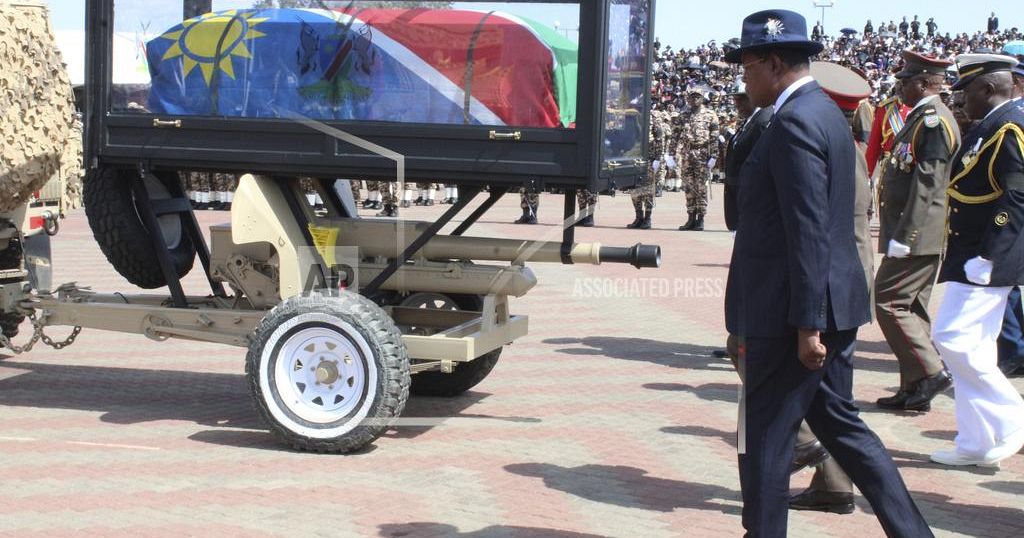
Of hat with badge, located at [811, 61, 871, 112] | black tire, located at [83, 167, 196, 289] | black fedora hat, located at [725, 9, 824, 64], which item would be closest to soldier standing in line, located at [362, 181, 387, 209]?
black tire, located at [83, 167, 196, 289]

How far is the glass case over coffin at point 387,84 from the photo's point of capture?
675cm

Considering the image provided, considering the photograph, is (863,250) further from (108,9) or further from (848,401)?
(108,9)

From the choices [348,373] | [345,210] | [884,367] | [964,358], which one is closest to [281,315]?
[348,373]

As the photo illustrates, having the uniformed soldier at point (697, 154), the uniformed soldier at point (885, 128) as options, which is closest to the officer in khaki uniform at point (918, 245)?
the uniformed soldier at point (885, 128)

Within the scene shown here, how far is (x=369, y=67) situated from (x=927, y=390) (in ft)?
12.9

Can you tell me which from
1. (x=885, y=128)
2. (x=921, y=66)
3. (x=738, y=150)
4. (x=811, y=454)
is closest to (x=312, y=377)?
(x=738, y=150)

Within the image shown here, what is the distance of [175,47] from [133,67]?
30 cm

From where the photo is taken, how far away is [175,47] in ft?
24.2

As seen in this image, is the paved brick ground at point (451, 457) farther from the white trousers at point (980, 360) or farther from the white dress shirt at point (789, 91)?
the white dress shirt at point (789, 91)

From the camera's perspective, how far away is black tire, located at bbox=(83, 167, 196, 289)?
7.74m

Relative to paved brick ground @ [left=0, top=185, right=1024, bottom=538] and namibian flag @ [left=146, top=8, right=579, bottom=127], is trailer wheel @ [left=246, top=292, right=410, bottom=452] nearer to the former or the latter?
paved brick ground @ [left=0, top=185, right=1024, bottom=538]

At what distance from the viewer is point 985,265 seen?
21.2 feet

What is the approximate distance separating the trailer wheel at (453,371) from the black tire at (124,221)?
60.4 inches

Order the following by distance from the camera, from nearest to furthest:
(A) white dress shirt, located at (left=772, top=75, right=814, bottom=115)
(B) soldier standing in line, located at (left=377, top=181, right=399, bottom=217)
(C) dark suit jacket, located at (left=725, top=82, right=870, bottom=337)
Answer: (C) dark suit jacket, located at (left=725, top=82, right=870, bottom=337) → (A) white dress shirt, located at (left=772, top=75, right=814, bottom=115) → (B) soldier standing in line, located at (left=377, top=181, right=399, bottom=217)
